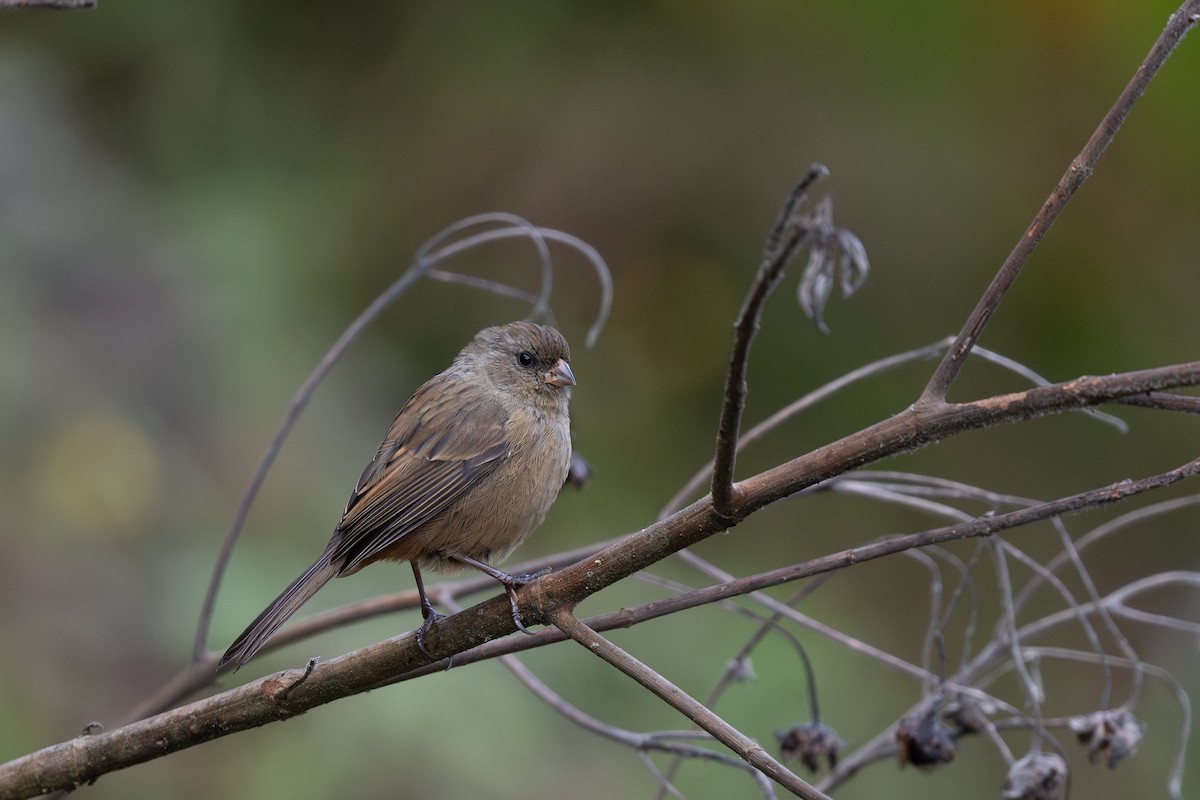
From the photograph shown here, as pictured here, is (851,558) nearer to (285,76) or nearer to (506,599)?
(506,599)

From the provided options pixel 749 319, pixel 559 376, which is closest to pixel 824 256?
pixel 749 319

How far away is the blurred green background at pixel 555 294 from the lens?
16.0 ft

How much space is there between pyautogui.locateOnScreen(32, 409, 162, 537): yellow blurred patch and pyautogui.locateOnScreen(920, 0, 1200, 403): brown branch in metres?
4.35

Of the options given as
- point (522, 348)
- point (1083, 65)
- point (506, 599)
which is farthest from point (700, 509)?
point (1083, 65)

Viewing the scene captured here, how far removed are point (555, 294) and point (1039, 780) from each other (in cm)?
417

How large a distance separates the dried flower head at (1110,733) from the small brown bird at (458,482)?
142 cm

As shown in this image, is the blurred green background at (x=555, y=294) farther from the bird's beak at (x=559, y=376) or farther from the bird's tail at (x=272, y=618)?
the bird's tail at (x=272, y=618)

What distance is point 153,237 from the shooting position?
20.5 feet

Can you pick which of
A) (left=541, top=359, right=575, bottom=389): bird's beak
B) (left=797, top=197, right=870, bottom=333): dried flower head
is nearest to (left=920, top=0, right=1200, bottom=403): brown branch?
(left=797, top=197, right=870, bottom=333): dried flower head

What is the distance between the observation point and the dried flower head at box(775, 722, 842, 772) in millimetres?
2711

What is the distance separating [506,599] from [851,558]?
2.16 ft

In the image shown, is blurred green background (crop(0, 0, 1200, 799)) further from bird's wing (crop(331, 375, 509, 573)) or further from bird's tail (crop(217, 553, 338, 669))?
bird's tail (crop(217, 553, 338, 669))

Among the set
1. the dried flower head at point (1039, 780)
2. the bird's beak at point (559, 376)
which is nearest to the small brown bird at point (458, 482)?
the bird's beak at point (559, 376)

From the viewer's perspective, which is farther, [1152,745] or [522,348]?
[1152,745]
